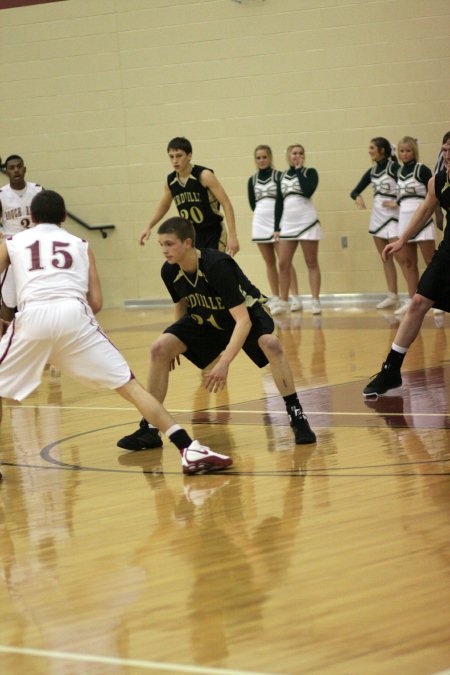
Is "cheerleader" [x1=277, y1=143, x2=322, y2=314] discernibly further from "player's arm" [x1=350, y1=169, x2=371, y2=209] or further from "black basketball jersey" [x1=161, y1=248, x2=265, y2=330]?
"black basketball jersey" [x1=161, y1=248, x2=265, y2=330]

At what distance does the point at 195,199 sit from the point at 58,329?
14.3ft

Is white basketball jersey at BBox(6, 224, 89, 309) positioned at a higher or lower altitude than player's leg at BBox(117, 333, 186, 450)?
higher

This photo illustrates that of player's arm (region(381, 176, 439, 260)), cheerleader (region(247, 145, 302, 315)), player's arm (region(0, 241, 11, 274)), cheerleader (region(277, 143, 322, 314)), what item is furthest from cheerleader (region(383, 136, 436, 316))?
player's arm (region(0, 241, 11, 274))

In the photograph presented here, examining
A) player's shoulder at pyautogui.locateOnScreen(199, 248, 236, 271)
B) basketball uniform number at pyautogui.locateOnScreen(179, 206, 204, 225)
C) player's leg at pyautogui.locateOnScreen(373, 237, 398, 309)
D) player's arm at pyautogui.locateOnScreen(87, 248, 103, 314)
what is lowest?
player's leg at pyautogui.locateOnScreen(373, 237, 398, 309)

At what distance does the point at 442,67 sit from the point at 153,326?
15.7ft

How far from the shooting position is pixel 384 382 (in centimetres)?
769

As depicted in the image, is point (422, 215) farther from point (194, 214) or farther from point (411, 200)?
point (411, 200)

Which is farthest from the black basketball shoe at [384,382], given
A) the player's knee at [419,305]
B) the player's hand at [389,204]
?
the player's hand at [389,204]

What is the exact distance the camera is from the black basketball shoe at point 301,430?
6.34 meters

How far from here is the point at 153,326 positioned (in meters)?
14.1

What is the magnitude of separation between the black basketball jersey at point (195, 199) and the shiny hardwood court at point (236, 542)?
7.10ft

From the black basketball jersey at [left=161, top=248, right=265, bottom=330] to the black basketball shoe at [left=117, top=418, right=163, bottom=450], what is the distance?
661 millimetres

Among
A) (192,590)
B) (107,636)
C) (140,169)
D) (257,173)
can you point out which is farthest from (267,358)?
(140,169)

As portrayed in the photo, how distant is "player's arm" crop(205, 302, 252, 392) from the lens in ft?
18.6
